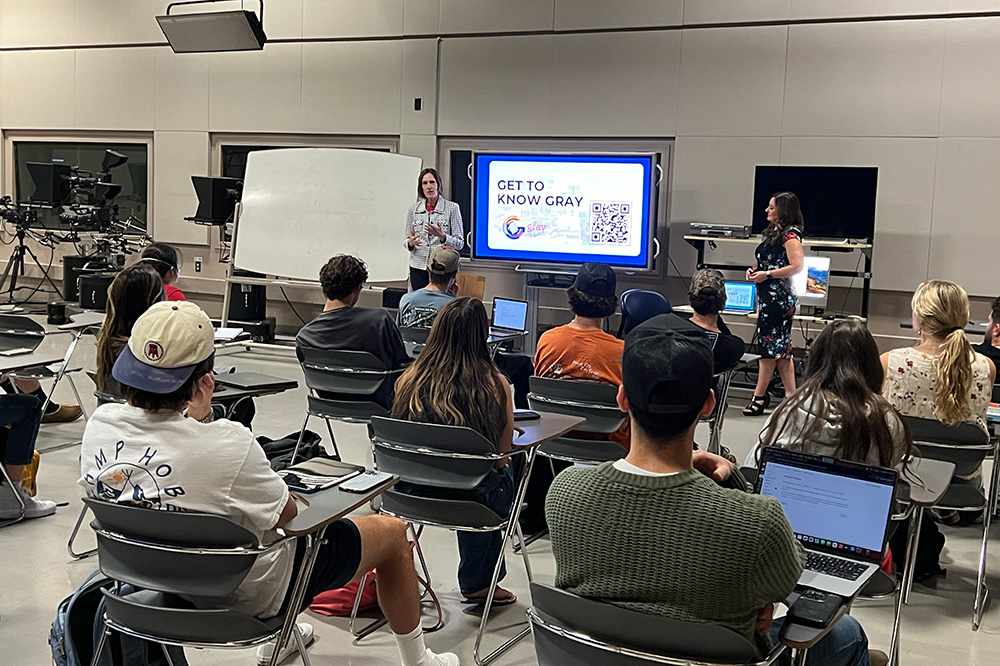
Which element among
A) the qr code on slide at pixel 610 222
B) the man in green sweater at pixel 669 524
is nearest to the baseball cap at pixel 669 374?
the man in green sweater at pixel 669 524

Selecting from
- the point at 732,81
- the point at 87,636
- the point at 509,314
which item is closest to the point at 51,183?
the point at 509,314

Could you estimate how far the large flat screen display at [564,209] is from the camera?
322 inches

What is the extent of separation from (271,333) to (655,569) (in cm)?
845

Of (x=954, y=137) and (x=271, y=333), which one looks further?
(x=271, y=333)

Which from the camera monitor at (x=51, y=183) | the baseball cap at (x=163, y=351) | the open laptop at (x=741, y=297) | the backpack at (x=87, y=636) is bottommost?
the backpack at (x=87, y=636)

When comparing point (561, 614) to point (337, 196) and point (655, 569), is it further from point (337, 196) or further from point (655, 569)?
point (337, 196)

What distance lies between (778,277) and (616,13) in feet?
11.0

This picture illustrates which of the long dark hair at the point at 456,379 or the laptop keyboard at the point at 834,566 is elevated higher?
the long dark hair at the point at 456,379

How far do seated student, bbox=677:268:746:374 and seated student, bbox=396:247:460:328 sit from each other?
4.34ft

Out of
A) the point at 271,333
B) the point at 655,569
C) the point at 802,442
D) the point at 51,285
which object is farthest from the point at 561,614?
the point at 51,285

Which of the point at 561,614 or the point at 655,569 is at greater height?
the point at 655,569

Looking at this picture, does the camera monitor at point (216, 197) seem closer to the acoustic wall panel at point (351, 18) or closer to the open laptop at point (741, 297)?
the acoustic wall panel at point (351, 18)

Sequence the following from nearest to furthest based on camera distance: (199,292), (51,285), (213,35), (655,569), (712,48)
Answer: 1. (655,569)
2. (712,48)
3. (213,35)
4. (199,292)
5. (51,285)

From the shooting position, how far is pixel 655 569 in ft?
5.49
